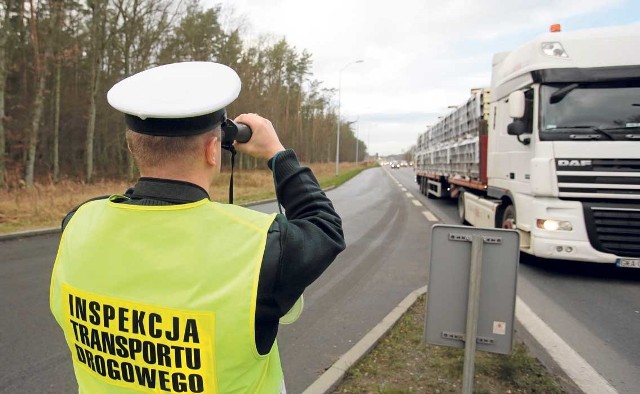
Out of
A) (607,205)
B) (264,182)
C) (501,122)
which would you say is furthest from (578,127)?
(264,182)

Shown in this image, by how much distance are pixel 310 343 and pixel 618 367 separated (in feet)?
8.55

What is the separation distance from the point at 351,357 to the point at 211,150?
2792 millimetres

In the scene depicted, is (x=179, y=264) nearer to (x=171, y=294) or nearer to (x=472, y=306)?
(x=171, y=294)

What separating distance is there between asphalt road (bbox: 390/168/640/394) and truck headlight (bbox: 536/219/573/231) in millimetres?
757

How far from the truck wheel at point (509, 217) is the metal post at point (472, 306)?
4969 mm

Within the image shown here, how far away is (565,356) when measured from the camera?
12.7 ft

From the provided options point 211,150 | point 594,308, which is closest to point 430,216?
point 594,308

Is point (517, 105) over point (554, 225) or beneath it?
over

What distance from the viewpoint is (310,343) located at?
162 inches

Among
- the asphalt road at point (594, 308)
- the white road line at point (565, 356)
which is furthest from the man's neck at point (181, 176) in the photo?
the asphalt road at point (594, 308)

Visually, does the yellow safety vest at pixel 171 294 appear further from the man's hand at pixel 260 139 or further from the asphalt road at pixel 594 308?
the asphalt road at pixel 594 308

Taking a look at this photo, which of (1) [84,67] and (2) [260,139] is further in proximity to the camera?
(1) [84,67]

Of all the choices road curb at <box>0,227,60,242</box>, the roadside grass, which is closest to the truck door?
the roadside grass

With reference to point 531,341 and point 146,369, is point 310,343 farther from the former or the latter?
point 146,369
